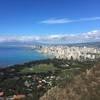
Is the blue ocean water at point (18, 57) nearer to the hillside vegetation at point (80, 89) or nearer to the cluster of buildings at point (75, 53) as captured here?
the cluster of buildings at point (75, 53)

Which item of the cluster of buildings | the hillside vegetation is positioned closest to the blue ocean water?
the cluster of buildings

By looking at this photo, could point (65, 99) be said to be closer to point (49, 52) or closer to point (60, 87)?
point (60, 87)

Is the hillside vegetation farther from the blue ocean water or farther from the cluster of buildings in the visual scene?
the cluster of buildings

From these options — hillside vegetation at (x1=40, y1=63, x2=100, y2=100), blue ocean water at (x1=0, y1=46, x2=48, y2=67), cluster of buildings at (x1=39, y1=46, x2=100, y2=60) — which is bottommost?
blue ocean water at (x1=0, y1=46, x2=48, y2=67)

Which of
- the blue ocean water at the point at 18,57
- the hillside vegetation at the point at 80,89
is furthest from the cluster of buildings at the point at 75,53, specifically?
the hillside vegetation at the point at 80,89

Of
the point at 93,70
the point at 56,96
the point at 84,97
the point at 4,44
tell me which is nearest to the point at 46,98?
the point at 56,96

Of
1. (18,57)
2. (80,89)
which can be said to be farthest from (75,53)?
(80,89)

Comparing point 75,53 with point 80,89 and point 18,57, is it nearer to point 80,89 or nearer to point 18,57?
point 18,57

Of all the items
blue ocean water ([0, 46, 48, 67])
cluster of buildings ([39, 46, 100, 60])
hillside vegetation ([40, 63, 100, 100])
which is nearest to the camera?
hillside vegetation ([40, 63, 100, 100])

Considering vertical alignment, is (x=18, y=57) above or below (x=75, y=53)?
below
